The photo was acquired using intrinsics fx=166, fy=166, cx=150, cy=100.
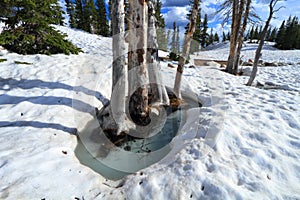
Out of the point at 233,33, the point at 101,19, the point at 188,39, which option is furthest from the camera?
the point at 101,19

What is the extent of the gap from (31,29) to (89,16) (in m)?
27.4

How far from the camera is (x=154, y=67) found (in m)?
5.46

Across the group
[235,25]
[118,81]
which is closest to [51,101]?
[118,81]

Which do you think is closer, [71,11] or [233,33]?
[233,33]

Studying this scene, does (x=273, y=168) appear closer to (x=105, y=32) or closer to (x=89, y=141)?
(x=89, y=141)

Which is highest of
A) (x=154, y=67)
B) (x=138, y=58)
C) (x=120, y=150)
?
(x=138, y=58)

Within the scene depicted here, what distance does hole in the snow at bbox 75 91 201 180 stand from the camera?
3.21 meters

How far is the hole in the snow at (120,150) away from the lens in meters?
3.21

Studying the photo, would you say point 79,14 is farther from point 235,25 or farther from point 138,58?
point 138,58

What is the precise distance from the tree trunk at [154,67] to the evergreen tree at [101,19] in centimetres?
3194

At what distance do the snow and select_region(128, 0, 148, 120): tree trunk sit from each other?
132cm

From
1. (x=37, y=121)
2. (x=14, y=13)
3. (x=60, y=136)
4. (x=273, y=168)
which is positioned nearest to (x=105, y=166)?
(x=60, y=136)

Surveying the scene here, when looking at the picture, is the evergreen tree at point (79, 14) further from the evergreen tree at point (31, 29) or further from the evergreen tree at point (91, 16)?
the evergreen tree at point (31, 29)

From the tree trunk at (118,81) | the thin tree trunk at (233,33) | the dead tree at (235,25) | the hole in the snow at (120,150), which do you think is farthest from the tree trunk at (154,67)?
the thin tree trunk at (233,33)
